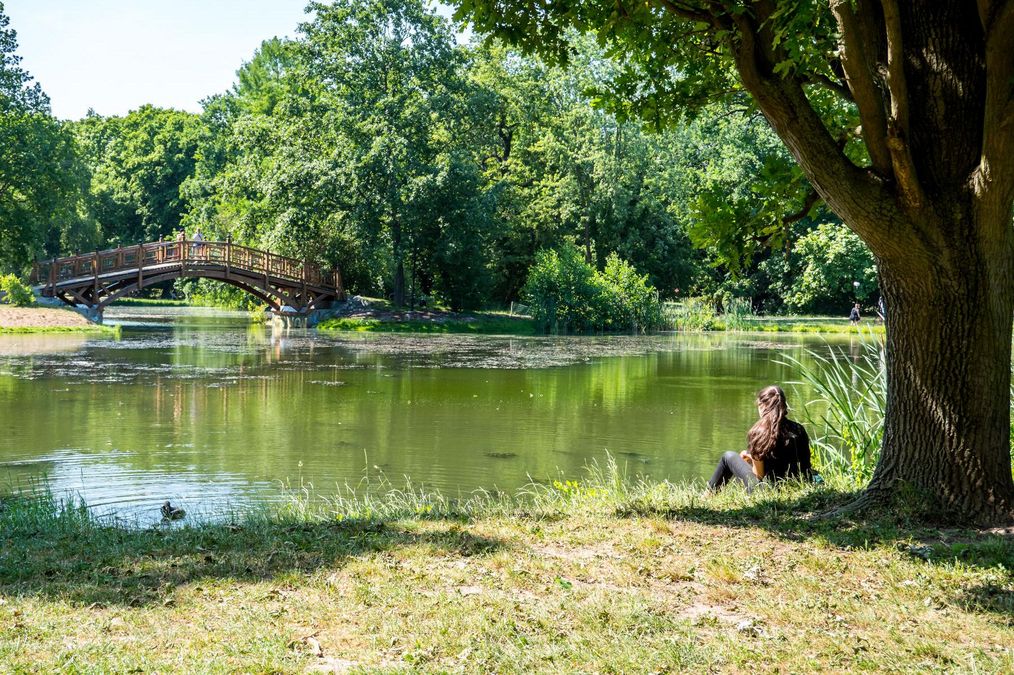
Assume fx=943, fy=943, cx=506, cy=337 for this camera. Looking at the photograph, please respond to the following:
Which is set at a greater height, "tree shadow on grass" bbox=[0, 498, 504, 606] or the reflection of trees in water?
"tree shadow on grass" bbox=[0, 498, 504, 606]

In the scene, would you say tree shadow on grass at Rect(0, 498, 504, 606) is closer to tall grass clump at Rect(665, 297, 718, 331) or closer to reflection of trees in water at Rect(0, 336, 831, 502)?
reflection of trees in water at Rect(0, 336, 831, 502)

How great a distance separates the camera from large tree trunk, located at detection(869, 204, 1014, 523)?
17.0ft

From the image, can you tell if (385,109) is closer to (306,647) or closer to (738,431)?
(738,431)

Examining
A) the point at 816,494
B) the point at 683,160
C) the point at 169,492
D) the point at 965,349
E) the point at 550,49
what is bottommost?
the point at 169,492

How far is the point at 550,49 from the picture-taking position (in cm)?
686

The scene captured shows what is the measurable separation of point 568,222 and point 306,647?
Result: 40.5 metres

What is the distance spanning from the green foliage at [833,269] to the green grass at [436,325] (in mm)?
15216

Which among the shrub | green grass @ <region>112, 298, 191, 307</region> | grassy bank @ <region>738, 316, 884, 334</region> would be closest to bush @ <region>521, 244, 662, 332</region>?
the shrub

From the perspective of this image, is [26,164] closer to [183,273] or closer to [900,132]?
[183,273]

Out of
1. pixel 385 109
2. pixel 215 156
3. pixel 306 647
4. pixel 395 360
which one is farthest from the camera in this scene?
pixel 215 156

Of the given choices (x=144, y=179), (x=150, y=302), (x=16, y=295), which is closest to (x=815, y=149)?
(x=16, y=295)

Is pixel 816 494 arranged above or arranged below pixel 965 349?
below

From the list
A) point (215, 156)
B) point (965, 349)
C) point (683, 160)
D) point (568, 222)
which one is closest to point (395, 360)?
point (965, 349)

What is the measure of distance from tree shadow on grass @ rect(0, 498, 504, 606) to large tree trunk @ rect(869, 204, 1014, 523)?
2540 mm
